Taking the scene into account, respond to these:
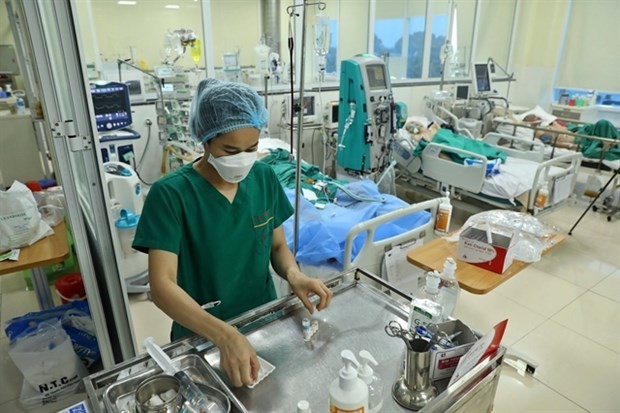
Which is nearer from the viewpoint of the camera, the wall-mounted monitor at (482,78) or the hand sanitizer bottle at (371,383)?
→ the hand sanitizer bottle at (371,383)

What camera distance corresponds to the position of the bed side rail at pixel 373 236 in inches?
76.2

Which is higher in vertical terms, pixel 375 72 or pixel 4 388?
pixel 375 72

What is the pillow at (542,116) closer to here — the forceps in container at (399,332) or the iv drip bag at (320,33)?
the iv drip bag at (320,33)

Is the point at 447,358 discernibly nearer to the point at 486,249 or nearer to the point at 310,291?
the point at 310,291

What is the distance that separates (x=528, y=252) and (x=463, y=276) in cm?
→ 36

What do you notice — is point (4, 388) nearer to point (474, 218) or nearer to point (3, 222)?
point (3, 222)

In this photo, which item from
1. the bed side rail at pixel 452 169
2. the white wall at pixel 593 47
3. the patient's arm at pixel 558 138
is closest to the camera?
the bed side rail at pixel 452 169

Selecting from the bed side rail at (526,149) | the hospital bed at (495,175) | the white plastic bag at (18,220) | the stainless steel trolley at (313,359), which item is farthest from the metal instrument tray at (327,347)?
the bed side rail at (526,149)

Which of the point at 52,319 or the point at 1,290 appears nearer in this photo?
the point at 52,319

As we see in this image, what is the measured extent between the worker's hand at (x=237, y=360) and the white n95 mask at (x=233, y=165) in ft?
1.38

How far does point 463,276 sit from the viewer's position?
5.50 ft

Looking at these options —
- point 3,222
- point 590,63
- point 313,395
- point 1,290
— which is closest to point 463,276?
point 313,395

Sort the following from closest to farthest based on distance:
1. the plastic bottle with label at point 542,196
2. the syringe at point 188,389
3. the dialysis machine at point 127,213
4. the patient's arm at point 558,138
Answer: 1. the syringe at point 188,389
2. the dialysis machine at point 127,213
3. the plastic bottle with label at point 542,196
4. the patient's arm at point 558,138

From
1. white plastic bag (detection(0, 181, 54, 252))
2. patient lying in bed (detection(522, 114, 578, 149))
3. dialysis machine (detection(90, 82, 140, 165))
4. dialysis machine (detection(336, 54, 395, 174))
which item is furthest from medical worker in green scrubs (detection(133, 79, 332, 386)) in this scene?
patient lying in bed (detection(522, 114, 578, 149))
